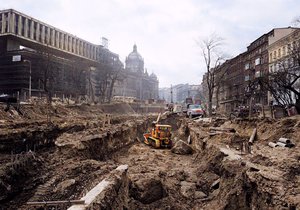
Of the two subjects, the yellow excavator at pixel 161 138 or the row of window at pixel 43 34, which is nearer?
the yellow excavator at pixel 161 138

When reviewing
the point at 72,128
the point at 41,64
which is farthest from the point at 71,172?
the point at 41,64

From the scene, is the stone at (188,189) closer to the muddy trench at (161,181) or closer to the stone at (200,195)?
the muddy trench at (161,181)

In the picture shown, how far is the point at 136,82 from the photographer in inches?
4326

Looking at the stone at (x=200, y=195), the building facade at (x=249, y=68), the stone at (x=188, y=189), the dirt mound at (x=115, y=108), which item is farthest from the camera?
the dirt mound at (x=115, y=108)

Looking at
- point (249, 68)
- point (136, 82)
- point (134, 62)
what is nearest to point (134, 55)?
point (134, 62)

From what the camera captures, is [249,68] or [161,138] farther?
[249,68]

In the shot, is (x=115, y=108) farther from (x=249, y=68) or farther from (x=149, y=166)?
(x=149, y=166)

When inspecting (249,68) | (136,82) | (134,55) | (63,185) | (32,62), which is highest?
(134,55)

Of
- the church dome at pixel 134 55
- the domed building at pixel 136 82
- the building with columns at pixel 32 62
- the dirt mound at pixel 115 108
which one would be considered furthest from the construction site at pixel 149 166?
the church dome at pixel 134 55

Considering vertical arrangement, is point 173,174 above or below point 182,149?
below

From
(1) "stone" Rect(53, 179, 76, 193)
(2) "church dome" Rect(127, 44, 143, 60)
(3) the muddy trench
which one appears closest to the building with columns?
(3) the muddy trench

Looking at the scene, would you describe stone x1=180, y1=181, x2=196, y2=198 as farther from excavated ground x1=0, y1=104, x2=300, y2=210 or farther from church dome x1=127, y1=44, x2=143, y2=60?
church dome x1=127, y1=44, x2=143, y2=60

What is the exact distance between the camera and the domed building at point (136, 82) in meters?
100

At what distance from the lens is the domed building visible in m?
100
